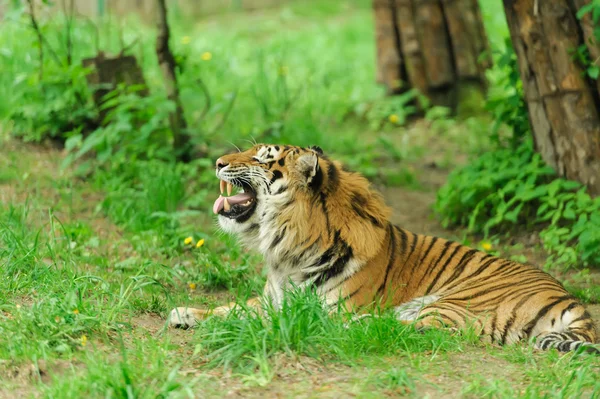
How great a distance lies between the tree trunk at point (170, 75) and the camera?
7504 mm

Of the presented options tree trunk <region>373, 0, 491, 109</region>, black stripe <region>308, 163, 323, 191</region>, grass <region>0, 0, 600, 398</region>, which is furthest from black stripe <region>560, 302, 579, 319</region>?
tree trunk <region>373, 0, 491, 109</region>

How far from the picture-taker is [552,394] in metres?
3.74

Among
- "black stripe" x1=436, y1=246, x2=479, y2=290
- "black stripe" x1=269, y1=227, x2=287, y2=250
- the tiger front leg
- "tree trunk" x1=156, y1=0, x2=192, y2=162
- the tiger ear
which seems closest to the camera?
the tiger front leg

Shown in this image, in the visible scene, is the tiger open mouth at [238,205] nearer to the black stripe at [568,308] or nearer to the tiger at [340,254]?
the tiger at [340,254]

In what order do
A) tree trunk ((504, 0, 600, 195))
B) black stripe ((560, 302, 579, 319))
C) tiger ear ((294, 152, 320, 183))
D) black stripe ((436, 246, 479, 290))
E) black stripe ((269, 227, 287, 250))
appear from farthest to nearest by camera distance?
tree trunk ((504, 0, 600, 195))
black stripe ((436, 246, 479, 290))
black stripe ((269, 227, 287, 250))
tiger ear ((294, 152, 320, 183))
black stripe ((560, 302, 579, 319))

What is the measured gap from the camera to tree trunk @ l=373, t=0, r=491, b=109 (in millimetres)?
9789

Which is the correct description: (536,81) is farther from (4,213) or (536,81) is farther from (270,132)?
(4,213)

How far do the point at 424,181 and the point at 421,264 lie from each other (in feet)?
10.7

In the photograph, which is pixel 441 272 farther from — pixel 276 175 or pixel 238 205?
pixel 238 205

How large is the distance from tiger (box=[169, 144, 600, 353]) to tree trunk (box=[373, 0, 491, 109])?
4960 millimetres

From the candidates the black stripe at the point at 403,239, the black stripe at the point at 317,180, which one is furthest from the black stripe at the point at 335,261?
the black stripe at the point at 403,239

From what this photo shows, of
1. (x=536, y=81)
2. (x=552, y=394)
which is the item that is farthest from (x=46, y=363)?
(x=536, y=81)

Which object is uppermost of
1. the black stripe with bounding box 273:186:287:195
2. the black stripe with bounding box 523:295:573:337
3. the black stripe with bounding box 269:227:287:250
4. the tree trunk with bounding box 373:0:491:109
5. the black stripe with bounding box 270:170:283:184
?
the tree trunk with bounding box 373:0:491:109

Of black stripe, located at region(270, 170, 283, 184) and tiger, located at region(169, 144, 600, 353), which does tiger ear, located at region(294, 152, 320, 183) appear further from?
black stripe, located at region(270, 170, 283, 184)
